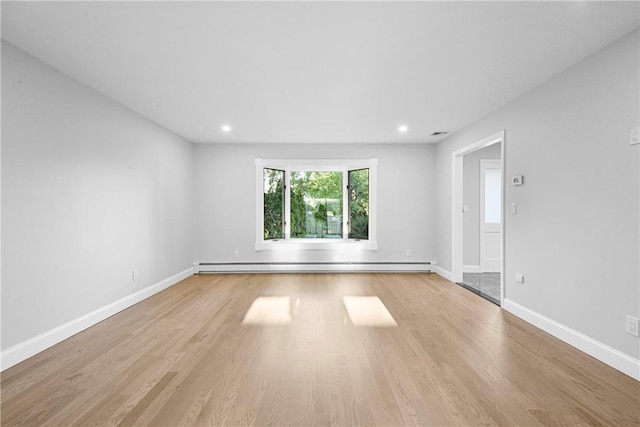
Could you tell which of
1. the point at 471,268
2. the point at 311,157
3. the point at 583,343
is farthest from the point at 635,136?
the point at 311,157

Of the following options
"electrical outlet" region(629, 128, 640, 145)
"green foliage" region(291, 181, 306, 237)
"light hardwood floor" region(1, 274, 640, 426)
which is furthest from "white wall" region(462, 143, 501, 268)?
"electrical outlet" region(629, 128, 640, 145)

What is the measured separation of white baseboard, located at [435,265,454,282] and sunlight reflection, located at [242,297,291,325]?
287 cm

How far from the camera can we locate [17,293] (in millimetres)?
2402

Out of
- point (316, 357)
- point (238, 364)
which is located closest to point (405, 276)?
point (316, 357)

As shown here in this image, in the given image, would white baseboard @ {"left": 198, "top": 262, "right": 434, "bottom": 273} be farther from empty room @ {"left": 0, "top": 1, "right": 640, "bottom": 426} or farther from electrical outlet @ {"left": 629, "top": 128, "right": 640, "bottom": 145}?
electrical outlet @ {"left": 629, "top": 128, "right": 640, "bottom": 145}

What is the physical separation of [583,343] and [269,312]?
2.95 metres

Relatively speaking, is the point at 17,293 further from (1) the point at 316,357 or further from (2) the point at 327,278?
(2) the point at 327,278

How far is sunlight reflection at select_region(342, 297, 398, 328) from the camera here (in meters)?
3.25

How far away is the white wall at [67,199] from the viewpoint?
94.3 inches

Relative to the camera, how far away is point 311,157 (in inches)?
233

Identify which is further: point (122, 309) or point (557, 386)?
point (122, 309)

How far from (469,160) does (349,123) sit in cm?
281

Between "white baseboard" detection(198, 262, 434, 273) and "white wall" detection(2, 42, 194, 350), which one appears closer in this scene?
"white wall" detection(2, 42, 194, 350)

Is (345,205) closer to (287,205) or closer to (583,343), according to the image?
(287,205)
